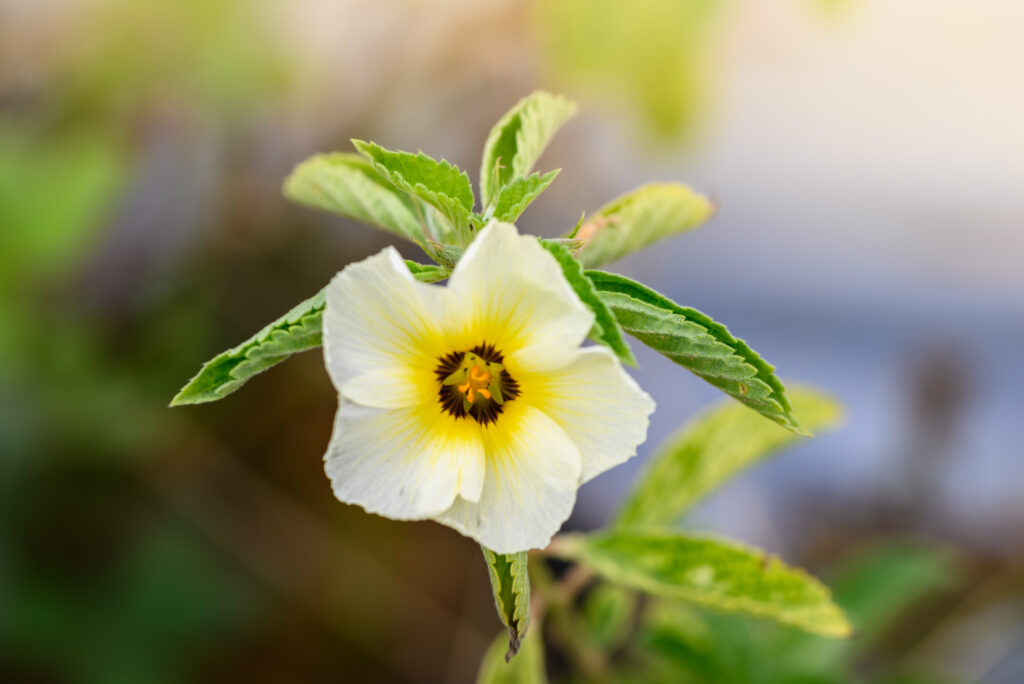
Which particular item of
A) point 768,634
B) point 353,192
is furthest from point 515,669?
point 768,634

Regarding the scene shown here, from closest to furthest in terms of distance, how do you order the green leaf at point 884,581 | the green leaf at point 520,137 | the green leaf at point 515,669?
1. the green leaf at point 520,137
2. the green leaf at point 515,669
3. the green leaf at point 884,581

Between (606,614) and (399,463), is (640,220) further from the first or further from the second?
(606,614)

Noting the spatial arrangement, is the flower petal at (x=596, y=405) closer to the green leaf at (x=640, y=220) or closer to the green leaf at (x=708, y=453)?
the green leaf at (x=640, y=220)

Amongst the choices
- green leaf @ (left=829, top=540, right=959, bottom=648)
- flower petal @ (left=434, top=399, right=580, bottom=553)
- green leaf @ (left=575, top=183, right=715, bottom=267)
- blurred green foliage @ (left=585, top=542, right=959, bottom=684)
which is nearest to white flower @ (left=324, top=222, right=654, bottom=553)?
flower petal @ (left=434, top=399, right=580, bottom=553)

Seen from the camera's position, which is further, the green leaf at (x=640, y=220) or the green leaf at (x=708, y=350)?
the green leaf at (x=640, y=220)

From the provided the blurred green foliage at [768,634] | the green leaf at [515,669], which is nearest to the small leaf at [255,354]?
the green leaf at [515,669]

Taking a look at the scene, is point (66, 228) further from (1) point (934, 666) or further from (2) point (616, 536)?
(1) point (934, 666)
